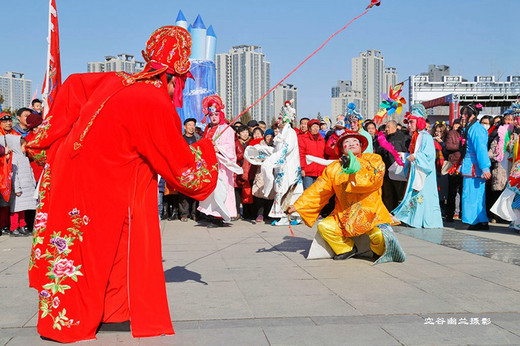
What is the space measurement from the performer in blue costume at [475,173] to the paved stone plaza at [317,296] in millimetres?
1691

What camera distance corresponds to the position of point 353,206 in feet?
20.8

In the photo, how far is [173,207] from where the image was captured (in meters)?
11.2

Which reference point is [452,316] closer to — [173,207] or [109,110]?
[109,110]

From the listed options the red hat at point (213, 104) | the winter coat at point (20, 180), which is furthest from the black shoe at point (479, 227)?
the winter coat at point (20, 180)

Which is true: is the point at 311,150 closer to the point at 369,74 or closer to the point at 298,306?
the point at 298,306

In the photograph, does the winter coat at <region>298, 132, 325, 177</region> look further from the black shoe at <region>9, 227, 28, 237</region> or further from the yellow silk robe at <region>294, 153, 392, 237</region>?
the black shoe at <region>9, 227, 28, 237</region>

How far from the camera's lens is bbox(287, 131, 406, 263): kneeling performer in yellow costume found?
241 inches

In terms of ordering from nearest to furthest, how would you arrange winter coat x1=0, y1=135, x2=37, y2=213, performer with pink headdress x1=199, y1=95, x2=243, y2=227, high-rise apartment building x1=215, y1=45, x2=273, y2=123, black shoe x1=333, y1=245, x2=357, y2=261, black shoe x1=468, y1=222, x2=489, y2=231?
black shoe x1=333, y1=245, x2=357, y2=261 < winter coat x1=0, y1=135, x2=37, y2=213 < black shoe x1=468, y1=222, x2=489, y2=231 < performer with pink headdress x1=199, y1=95, x2=243, y2=227 < high-rise apartment building x1=215, y1=45, x2=273, y2=123

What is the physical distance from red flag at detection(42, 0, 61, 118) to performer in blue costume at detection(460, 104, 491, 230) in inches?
266

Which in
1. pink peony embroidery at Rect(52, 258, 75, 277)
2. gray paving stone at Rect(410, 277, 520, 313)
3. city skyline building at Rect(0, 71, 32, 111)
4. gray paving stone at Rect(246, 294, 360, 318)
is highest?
city skyline building at Rect(0, 71, 32, 111)

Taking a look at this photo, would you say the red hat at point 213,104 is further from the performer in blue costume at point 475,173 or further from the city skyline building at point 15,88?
the city skyline building at point 15,88

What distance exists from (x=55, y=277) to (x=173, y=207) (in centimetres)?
768

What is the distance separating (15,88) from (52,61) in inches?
2340

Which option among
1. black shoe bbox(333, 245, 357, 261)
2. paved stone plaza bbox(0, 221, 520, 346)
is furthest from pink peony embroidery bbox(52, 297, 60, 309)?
black shoe bbox(333, 245, 357, 261)
